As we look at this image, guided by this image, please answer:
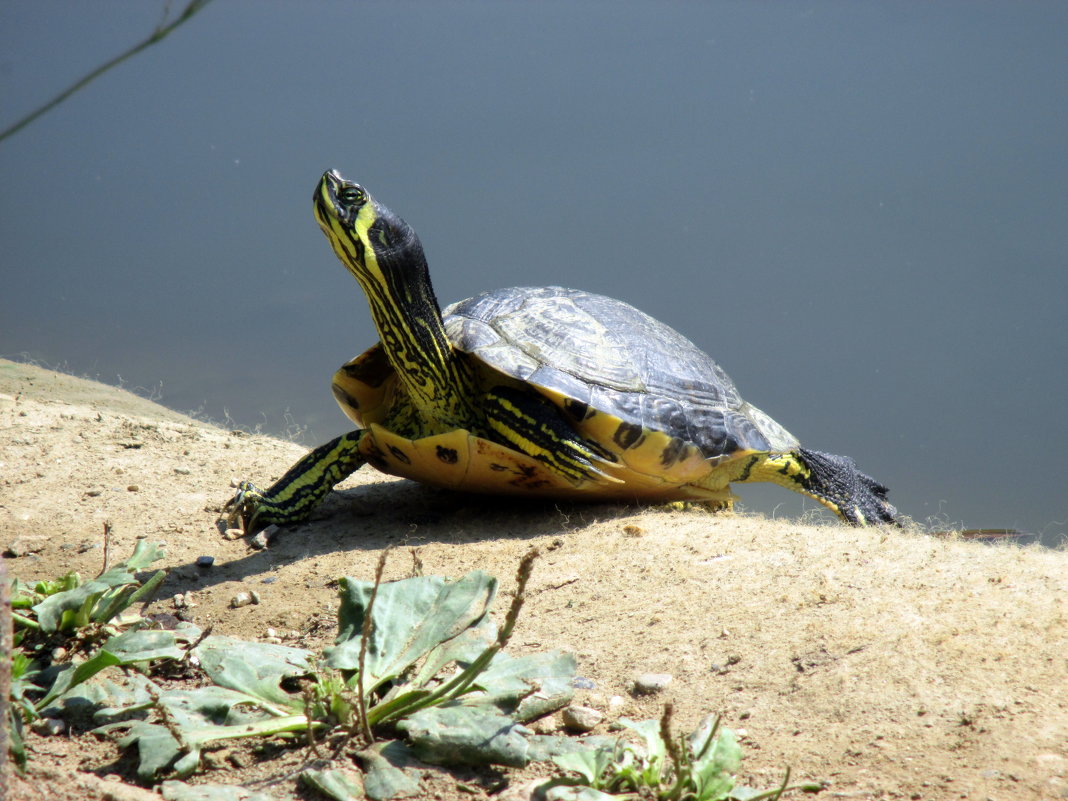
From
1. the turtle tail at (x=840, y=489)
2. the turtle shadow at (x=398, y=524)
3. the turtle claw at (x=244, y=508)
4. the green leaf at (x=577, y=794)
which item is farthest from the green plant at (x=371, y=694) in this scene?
the turtle tail at (x=840, y=489)

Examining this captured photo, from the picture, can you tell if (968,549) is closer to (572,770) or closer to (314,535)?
(572,770)

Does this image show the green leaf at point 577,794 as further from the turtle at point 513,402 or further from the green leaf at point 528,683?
the turtle at point 513,402

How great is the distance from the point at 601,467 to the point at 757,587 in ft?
4.65

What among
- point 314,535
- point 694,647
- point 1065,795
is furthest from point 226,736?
point 314,535

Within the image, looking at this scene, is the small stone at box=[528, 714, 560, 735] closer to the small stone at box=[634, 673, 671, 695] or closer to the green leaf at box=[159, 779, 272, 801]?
the small stone at box=[634, 673, 671, 695]

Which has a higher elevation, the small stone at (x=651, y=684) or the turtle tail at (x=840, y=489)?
the turtle tail at (x=840, y=489)

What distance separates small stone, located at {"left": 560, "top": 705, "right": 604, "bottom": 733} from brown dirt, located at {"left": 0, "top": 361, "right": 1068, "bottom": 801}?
0.09 m

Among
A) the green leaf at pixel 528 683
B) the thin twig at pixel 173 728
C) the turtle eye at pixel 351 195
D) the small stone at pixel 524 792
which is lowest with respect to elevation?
the thin twig at pixel 173 728

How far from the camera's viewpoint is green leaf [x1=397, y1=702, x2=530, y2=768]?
5.35 ft

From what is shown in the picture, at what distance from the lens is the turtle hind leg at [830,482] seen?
487 centimetres

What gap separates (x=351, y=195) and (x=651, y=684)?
2.72 meters

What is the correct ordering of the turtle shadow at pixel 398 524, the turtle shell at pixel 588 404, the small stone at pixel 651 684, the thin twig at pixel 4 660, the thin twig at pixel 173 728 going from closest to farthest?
the thin twig at pixel 4 660
the thin twig at pixel 173 728
the small stone at pixel 651 684
the turtle shadow at pixel 398 524
the turtle shell at pixel 588 404

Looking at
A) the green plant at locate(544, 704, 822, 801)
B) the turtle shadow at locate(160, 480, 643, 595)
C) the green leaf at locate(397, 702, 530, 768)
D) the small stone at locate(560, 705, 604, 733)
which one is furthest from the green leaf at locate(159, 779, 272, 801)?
the turtle shadow at locate(160, 480, 643, 595)

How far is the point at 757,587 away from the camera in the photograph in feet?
8.67
